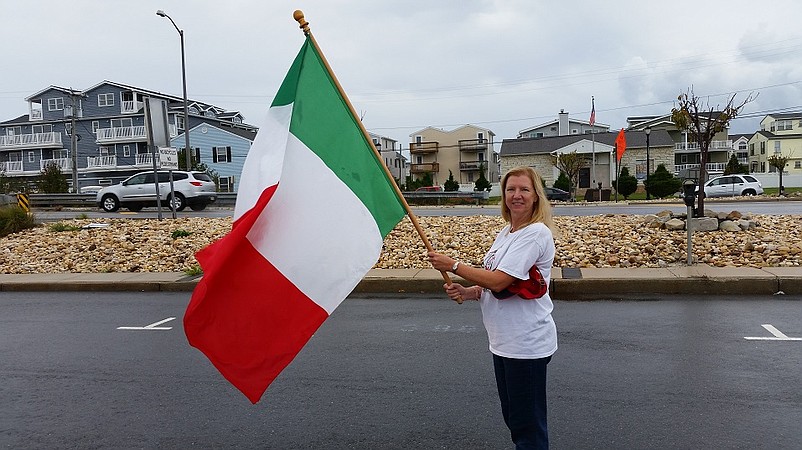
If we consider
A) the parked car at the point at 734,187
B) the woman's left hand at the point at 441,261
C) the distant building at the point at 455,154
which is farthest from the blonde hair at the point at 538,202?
the distant building at the point at 455,154

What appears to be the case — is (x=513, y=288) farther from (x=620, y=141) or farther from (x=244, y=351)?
(x=620, y=141)

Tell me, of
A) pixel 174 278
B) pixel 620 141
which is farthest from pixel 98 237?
pixel 620 141

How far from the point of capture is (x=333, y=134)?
370 centimetres

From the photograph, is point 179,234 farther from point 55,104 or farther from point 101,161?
point 55,104

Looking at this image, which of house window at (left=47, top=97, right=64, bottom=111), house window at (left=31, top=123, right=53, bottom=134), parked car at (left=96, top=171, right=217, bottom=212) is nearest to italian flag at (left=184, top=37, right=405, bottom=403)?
parked car at (left=96, top=171, right=217, bottom=212)

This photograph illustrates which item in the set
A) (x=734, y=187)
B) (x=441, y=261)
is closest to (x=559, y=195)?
(x=734, y=187)

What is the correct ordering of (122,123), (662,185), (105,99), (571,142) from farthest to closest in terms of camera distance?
1. (571,142)
2. (105,99)
3. (122,123)
4. (662,185)

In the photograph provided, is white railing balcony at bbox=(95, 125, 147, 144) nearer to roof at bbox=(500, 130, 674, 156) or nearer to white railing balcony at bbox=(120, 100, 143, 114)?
white railing balcony at bbox=(120, 100, 143, 114)

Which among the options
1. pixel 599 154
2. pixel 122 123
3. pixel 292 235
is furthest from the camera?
pixel 122 123

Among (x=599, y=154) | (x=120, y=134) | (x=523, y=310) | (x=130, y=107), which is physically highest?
(x=130, y=107)

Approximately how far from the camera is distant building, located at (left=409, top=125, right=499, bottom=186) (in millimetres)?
79688

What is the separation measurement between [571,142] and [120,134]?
139ft

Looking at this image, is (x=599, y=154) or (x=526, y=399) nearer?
(x=526, y=399)

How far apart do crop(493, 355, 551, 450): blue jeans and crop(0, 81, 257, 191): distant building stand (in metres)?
57.7
